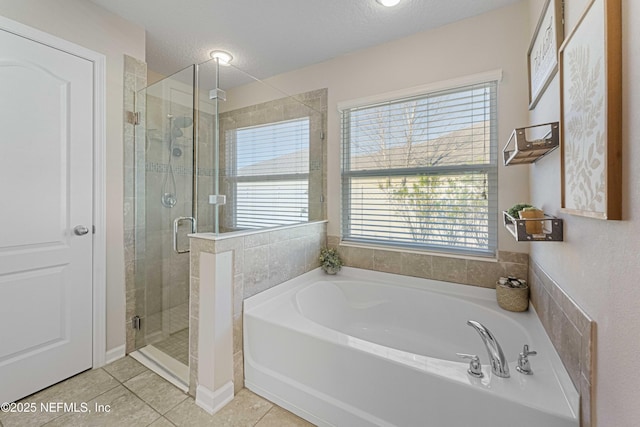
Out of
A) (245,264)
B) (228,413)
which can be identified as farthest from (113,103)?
(228,413)

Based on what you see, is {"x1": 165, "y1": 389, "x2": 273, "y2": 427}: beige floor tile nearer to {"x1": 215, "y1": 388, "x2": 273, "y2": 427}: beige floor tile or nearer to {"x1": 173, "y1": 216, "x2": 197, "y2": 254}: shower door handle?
{"x1": 215, "y1": 388, "x2": 273, "y2": 427}: beige floor tile

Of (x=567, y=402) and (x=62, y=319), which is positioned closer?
(x=567, y=402)

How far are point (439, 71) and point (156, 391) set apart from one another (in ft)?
9.78

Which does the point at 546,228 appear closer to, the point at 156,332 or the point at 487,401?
the point at 487,401

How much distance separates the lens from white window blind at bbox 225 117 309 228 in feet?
6.79

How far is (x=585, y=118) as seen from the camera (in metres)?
0.90

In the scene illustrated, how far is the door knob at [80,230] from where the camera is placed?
183 centimetres

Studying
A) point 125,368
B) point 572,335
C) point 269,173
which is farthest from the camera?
point 269,173

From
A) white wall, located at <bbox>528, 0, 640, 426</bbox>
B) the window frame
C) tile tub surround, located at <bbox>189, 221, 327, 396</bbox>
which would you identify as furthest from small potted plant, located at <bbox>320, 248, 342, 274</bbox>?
white wall, located at <bbox>528, 0, 640, 426</bbox>

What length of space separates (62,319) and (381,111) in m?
2.78

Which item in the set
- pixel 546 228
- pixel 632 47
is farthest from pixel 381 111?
pixel 632 47

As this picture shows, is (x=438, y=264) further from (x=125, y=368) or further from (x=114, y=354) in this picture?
(x=114, y=354)

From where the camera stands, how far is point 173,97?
205 centimetres

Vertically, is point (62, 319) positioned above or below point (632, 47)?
below
